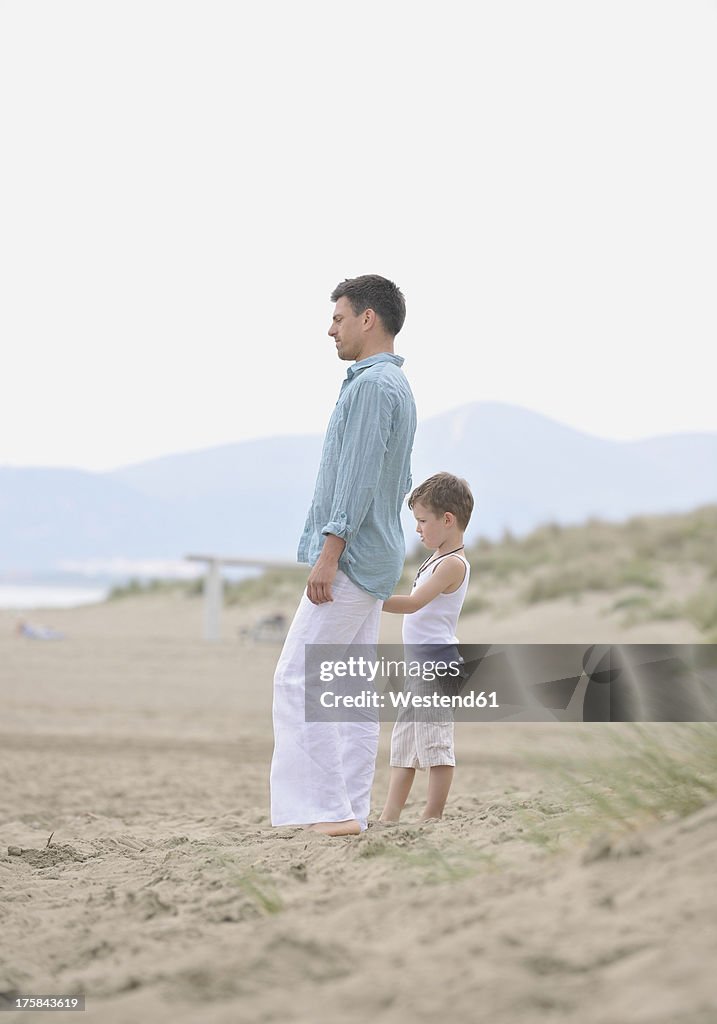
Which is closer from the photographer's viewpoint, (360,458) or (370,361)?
(360,458)

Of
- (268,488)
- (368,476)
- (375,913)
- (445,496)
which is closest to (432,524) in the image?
(445,496)

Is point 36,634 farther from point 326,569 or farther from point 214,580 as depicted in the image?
point 326,569

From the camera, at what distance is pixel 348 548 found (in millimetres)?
4105

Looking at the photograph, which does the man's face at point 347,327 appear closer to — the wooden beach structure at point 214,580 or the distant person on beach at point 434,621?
the distant person on beach at point 434,621

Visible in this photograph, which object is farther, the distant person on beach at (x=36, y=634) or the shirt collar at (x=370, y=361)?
the distant person on beach at (x=36, y=634)

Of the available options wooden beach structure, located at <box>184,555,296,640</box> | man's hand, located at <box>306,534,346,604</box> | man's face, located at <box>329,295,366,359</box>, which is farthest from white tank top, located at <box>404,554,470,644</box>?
wooden beach structure, located at <box>184,555,296,640</box>

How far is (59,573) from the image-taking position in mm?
75125

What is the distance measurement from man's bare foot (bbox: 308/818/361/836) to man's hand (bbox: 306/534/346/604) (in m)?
0.80

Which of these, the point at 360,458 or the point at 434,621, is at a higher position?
the point at 360,458

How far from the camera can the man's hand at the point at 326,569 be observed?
3975 mm

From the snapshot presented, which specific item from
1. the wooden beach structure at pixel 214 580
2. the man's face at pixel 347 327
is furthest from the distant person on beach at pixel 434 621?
the wooden beach structure at pixel 214 580

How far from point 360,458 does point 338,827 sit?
51.1 inches

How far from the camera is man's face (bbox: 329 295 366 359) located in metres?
4.28

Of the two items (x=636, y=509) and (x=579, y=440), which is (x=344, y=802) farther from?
(x=579, y=440)
